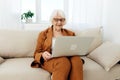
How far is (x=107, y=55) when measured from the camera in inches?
93.6

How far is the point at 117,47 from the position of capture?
243cm

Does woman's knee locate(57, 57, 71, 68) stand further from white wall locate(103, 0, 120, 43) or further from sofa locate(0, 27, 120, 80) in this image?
white wall locate(103, 0, 120, 43)

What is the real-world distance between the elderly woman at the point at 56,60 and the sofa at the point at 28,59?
102mm

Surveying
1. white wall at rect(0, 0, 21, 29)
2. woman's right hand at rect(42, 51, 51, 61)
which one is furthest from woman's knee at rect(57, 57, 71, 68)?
white wall at rect(0, 0, 21, 29)

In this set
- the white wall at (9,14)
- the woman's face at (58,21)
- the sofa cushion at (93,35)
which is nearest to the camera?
the woman's face at (58,21)

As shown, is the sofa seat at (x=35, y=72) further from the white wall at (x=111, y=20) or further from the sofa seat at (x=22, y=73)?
the white wall at (x=111, y=20)

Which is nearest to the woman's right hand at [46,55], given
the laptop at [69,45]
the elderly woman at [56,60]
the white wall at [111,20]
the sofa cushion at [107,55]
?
the elderly woman at [56,60]

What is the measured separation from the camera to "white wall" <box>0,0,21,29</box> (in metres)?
3.31

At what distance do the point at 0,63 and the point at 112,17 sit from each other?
5.62ft

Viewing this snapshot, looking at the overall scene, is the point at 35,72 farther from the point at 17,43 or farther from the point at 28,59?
the point at 17,43

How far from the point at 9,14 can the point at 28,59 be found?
3.60ft

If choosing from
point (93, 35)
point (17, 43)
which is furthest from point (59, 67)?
point (93, 35)

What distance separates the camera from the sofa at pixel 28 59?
6.93 ft

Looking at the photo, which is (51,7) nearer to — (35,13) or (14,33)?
(35,13)
